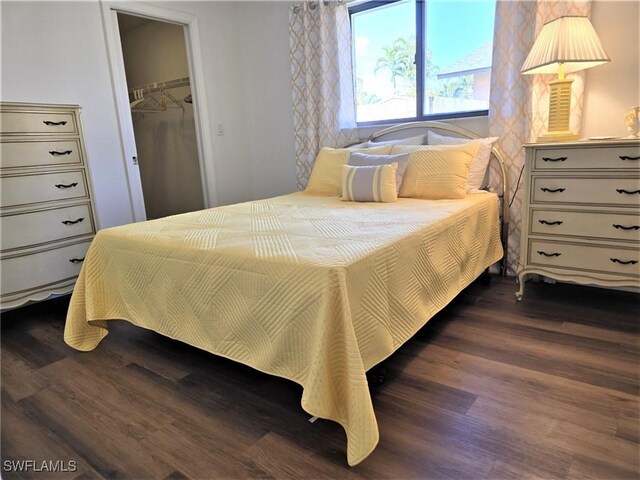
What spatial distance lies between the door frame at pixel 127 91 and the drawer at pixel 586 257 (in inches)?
115

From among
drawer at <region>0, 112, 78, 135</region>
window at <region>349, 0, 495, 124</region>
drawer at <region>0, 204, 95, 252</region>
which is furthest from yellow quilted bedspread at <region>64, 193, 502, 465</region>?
window at <region>349, 0, 495, 124</region>

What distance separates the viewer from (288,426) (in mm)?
1438

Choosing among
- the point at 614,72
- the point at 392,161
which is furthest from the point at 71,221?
the point at 614,72

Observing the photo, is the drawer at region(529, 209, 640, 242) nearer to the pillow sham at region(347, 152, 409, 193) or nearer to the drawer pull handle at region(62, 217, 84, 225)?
the pillow sham at region(347, 152, 409, 193)

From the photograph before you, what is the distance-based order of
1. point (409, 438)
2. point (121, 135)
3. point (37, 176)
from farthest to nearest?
point (121, 135) < point (37, 176) < point (409, 438)

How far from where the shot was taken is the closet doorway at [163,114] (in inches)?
172

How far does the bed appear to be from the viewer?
49.0 inches

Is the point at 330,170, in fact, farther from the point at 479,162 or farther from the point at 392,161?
the point at 479,162

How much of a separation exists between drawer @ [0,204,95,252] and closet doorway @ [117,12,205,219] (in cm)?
203

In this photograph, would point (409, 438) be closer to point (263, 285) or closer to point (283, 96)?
point (263, 285)

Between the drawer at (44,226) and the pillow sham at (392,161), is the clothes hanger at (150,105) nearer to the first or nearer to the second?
the drawer at (44,226)

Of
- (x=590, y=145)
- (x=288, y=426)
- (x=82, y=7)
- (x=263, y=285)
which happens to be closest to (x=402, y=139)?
(x=590, y=145)

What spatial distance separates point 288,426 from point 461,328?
3.66ft

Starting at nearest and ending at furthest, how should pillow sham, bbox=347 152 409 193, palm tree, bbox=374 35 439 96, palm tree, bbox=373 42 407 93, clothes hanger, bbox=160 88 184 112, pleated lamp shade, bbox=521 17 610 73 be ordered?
1. pleated lamp shade, bbox=521 17 610 73
2. pillow sham, bbox=347 152 409 193
3. palm tree, bbox=374 35 439 96
4. palm tree, bbox=373 42 407 93
5. clothes hanger, bbox=160 88 184 112
